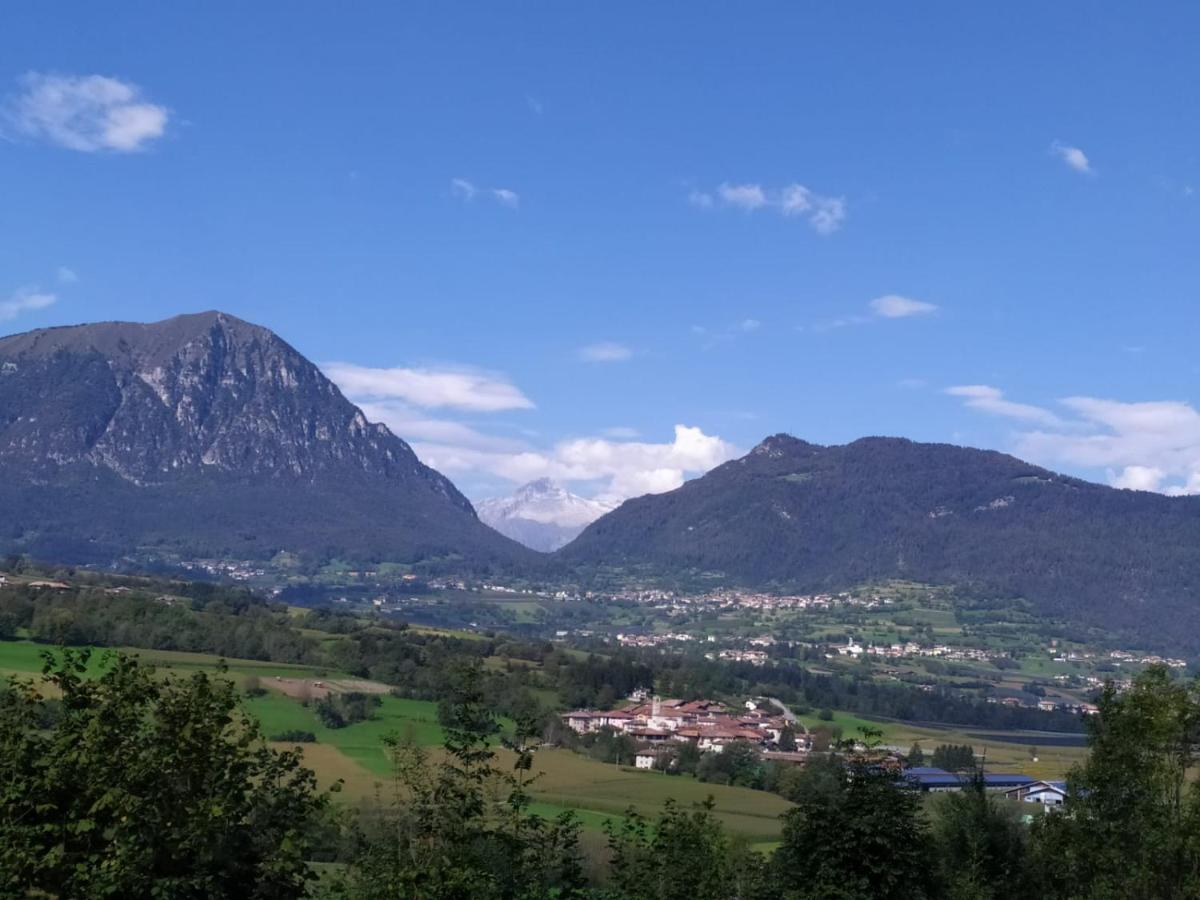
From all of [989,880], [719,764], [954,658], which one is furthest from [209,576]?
[989,880]

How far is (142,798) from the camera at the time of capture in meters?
8.88

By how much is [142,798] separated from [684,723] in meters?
67.1

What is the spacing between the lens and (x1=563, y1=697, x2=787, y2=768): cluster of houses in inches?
2665

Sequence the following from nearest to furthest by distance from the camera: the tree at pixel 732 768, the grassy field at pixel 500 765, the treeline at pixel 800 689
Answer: the grassy field at pixel 500 765 < the tree at pixel 732 768 < the treeline at pixel 800 689

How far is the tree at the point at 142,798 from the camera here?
8688 millimetres

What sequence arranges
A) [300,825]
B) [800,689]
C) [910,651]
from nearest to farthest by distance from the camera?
[300,825], [800,689], [910,651]

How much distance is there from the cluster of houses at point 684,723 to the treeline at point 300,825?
146 feet

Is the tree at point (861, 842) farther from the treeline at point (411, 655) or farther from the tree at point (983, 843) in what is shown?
the treeline at point (411, 655)

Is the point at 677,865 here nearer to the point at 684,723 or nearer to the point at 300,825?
the point at 300,825

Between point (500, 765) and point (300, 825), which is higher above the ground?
point (300, 825)

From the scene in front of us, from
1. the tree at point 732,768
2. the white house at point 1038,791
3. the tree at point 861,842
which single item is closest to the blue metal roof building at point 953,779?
the white house at point 1038,791

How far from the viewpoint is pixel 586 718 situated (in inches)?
2827

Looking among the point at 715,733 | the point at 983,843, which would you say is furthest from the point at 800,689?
the point at 983,843

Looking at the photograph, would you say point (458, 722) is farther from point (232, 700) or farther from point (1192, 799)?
point (1192, 799)
